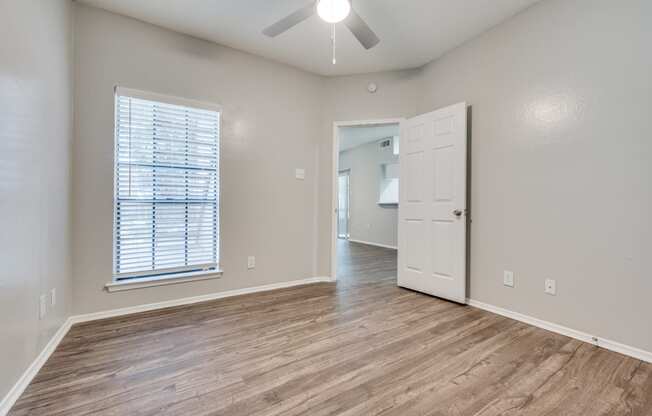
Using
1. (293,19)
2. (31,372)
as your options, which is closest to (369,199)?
(293,19)

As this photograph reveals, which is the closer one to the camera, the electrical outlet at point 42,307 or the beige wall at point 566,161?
the electrical outlet at point 42,307

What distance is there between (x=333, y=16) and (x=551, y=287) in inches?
104


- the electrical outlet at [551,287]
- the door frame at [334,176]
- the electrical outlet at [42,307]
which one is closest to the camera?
the electrical outlet at [42,307]

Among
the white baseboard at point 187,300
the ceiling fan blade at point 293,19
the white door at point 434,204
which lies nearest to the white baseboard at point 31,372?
the white baseboard at point 187,300

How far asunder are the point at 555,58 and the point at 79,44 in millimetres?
3837

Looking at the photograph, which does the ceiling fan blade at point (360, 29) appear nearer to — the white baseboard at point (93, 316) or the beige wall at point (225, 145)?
the beige wall at point (225, 145)

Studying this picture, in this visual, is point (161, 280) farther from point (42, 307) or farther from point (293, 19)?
point (293, 19)

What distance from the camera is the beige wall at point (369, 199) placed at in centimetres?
700

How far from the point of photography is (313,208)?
373 cm

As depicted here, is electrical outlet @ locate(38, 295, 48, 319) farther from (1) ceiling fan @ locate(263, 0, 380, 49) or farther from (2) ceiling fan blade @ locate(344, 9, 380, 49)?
(2) ceiling fan blade @ locate(344, 9, 380, 49)

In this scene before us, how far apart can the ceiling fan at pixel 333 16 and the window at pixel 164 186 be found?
49.5 inches

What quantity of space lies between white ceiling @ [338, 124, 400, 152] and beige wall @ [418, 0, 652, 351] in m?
3.22

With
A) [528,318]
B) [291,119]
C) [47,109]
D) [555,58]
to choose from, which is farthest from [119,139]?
[528,318]

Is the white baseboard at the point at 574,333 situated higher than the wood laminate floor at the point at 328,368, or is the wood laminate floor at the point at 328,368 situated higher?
the white baseboard at the point at 574,333
